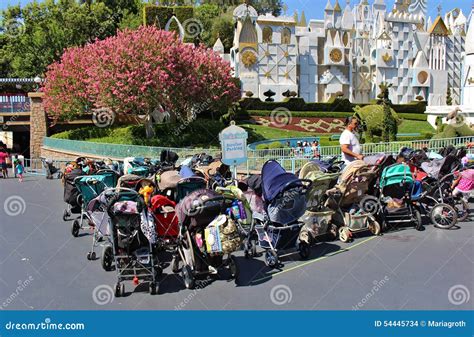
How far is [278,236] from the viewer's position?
279 inches

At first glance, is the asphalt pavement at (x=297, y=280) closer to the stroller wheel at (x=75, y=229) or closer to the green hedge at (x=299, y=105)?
the stroller wheel at (x=75, y=229)

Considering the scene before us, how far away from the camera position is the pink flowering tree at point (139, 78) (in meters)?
24.5

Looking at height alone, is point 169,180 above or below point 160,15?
below

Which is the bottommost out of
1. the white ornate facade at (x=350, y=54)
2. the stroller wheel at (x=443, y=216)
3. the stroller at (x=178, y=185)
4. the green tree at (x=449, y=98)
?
the stroller wheel at (x=443, y=216)

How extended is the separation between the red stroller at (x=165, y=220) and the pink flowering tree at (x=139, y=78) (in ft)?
58.7

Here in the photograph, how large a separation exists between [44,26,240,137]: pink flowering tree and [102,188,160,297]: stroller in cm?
1872

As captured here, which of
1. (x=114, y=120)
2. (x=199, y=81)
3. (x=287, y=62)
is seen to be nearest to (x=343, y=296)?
(x=199, y=81)

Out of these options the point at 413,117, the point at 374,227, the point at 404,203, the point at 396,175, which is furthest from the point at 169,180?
the point at 413,117

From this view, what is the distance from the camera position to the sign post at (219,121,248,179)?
391 inches

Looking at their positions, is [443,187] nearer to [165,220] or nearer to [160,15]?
[165,220]

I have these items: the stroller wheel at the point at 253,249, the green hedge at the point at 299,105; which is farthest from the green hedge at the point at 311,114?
the stroller wheel at the point at 253,249

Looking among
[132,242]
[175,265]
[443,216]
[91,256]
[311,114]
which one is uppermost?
[311,114]

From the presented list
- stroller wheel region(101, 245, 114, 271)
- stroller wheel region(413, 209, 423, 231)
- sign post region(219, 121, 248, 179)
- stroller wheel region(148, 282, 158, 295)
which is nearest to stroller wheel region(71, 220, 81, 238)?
stroller wheel region(101, 245, 114, 271)

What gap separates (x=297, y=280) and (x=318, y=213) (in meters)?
1.74
